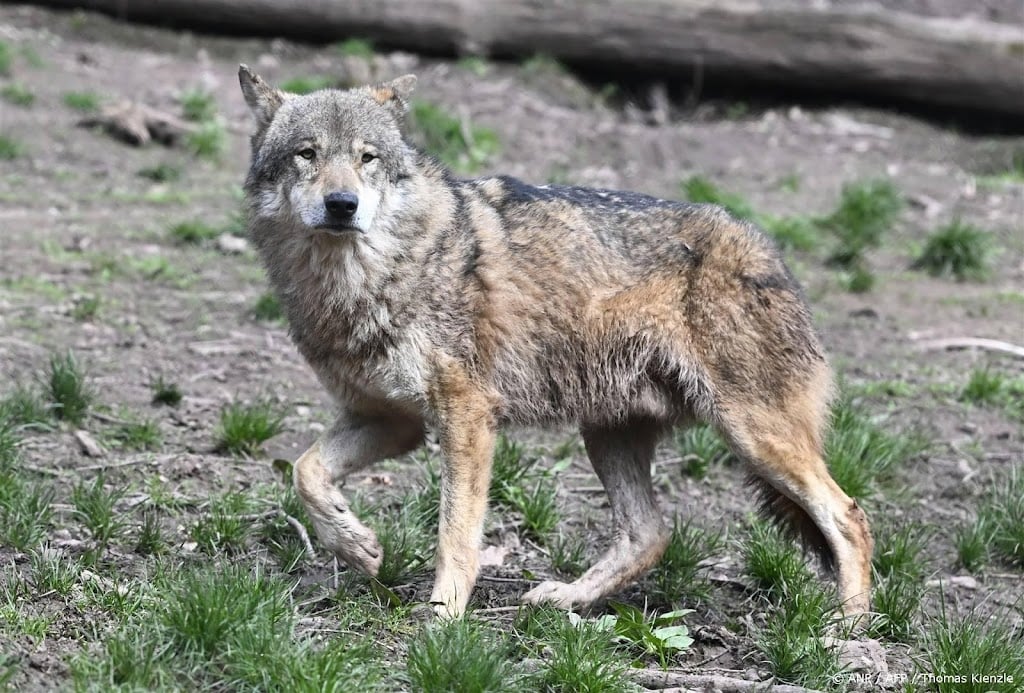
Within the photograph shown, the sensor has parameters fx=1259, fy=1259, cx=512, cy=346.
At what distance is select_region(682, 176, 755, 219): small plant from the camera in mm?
10781

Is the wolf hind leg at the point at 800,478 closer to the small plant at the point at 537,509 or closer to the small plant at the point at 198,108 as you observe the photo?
the small plant at the point at 537,509

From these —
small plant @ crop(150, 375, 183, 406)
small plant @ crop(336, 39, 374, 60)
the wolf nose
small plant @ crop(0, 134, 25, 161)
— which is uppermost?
the wolf nose

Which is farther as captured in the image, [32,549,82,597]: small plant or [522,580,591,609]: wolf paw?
[522,580,591,609]: wolf paw

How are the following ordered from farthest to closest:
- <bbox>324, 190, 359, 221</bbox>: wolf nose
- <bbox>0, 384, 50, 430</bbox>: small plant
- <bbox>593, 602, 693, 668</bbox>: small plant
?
1. <bbox>0, 384, 50, 430</bbox>: small plant
2. <bbox>324, 190, 359, 221</bbox>: wolf nose
3. <bbox>593, 602, 693, 668</bbox>: small plant

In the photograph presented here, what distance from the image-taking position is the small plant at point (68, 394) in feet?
21.8

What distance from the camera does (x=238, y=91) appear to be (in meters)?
13.4

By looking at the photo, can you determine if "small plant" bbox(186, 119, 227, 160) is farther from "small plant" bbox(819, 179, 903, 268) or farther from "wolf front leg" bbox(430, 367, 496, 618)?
"wolf front leg" bbox(430, 367, 496, 618)

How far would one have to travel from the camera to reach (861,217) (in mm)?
11070

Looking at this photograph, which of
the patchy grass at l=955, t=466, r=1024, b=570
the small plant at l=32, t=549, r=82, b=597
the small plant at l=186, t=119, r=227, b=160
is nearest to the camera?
the small plant at l=32, t=549, r=82, b=597

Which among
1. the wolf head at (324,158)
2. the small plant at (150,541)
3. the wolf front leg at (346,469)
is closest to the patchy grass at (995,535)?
the wolf front leg at (346,469)

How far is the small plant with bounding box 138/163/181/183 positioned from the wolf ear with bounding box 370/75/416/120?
605cm

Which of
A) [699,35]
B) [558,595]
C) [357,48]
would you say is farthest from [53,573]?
[699,35]

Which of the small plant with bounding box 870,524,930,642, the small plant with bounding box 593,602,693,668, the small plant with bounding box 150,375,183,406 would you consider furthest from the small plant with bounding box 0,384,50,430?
the small plant with bounding box 870,524,930,642

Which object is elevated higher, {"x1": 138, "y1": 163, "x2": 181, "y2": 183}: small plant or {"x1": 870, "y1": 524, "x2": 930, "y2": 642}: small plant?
{"x1": 138, "y1": 163, "x2": 181, "y2": 183}: small plant
